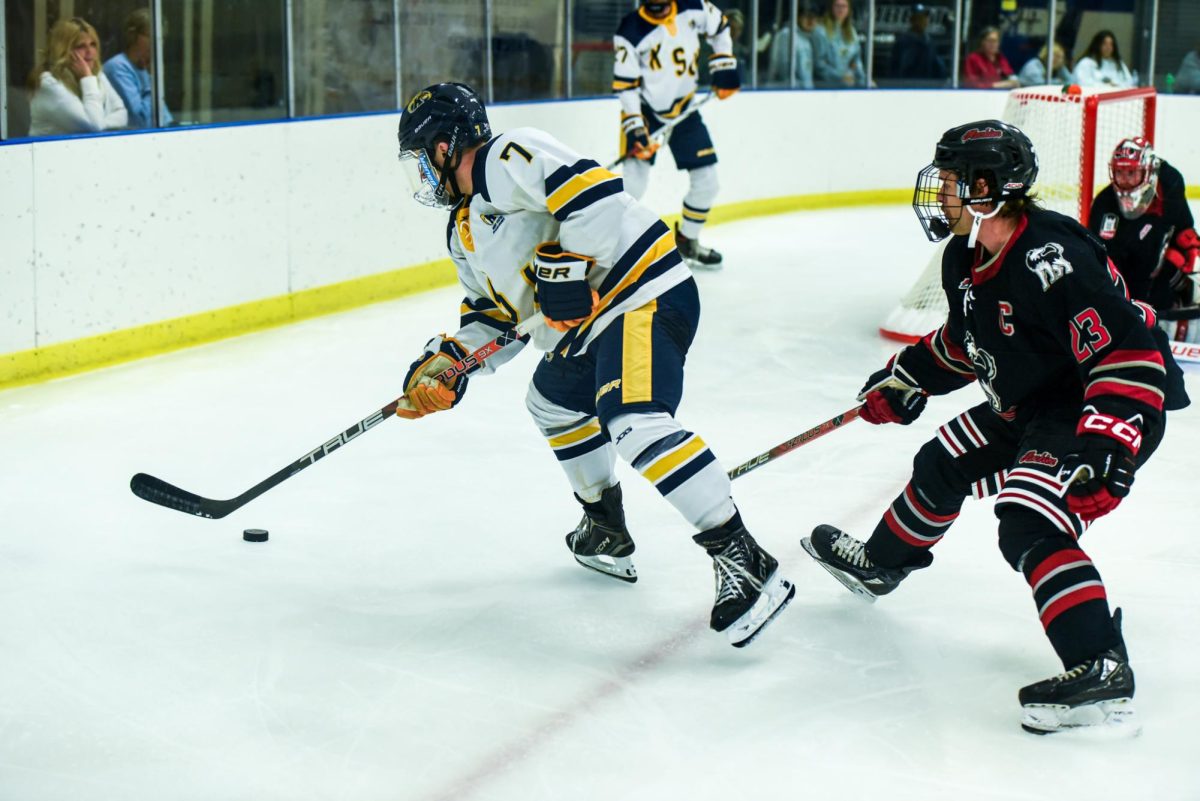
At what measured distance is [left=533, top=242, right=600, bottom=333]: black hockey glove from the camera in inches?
96.3

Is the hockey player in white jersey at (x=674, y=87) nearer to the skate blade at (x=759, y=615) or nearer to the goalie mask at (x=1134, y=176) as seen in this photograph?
the goalie mask at (x=1134, y=176)

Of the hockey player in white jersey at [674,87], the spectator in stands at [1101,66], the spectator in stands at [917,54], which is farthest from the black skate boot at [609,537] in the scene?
the spectator in stands at [1101,66]

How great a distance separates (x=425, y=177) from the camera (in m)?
2.54

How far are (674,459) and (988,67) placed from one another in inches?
286

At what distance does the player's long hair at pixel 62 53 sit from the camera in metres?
4.45

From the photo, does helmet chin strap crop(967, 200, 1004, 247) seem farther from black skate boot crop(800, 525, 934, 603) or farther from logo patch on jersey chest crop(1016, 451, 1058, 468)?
black skate boot crop(800, 525, 934, 603)

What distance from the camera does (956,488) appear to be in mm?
2488

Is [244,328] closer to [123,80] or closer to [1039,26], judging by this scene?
[123,80]

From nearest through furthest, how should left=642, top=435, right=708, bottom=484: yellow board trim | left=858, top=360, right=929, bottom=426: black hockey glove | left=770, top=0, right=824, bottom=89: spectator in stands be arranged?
left=642, top=435, right=708, bottom=484: yellow board trim → left=858, top=360, right=929, bottom=426: black hockey glove → left=770, top=0, right=824, bottom=89: spectator in stands

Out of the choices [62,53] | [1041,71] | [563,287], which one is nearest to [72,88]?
[62,53]

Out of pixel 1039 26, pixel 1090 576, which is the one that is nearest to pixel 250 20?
pixel 1090 576

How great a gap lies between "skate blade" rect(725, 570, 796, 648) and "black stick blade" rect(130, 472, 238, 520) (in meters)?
1.03

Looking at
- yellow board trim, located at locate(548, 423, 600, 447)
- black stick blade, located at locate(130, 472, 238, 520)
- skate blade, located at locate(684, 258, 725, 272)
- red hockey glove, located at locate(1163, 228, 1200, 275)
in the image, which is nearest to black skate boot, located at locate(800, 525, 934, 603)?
yellow board trim, located at locate(548, 423, 600, 447)

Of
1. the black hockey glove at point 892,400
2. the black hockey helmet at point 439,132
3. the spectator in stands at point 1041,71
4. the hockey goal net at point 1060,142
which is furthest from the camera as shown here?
the spectator in stands at point 1041,71
